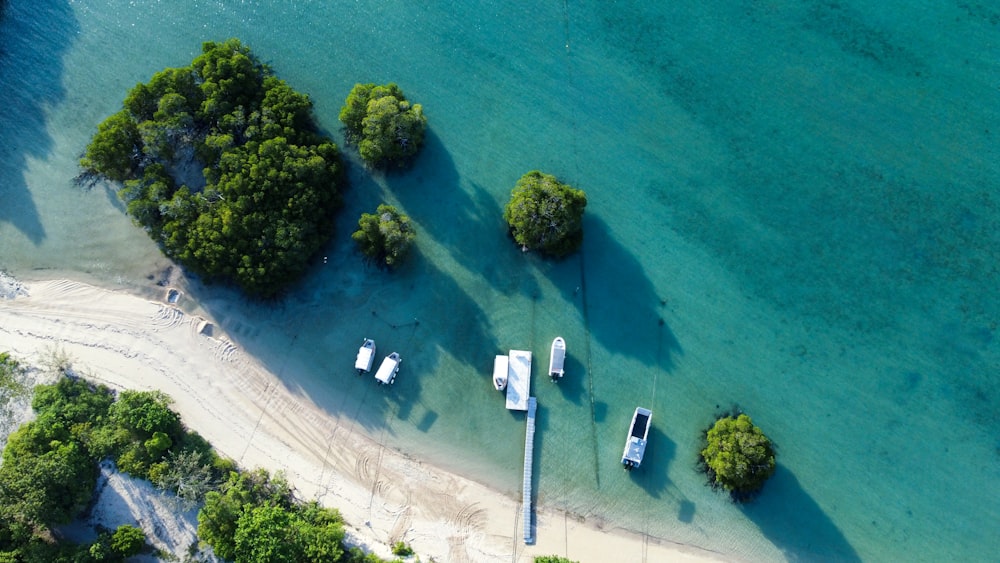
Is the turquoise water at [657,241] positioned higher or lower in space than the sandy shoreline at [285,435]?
higher

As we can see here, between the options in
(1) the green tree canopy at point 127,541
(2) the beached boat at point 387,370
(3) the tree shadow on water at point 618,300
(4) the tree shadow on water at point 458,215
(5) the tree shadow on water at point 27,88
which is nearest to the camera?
(1) the green tree canopy at point 127,541

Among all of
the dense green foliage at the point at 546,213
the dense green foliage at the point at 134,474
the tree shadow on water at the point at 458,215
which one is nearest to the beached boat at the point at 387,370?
the tree shadow on water at the point at 458,215

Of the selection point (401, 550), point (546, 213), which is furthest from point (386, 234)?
point (401, 550)

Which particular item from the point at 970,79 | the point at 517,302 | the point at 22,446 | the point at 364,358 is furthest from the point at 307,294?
the point at 970,79

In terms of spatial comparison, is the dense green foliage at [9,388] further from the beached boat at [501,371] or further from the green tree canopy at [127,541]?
the beached boat at [501,371]

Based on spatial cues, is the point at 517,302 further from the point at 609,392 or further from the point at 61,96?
the point at 61,96

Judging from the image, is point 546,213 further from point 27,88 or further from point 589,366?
point 27,88
